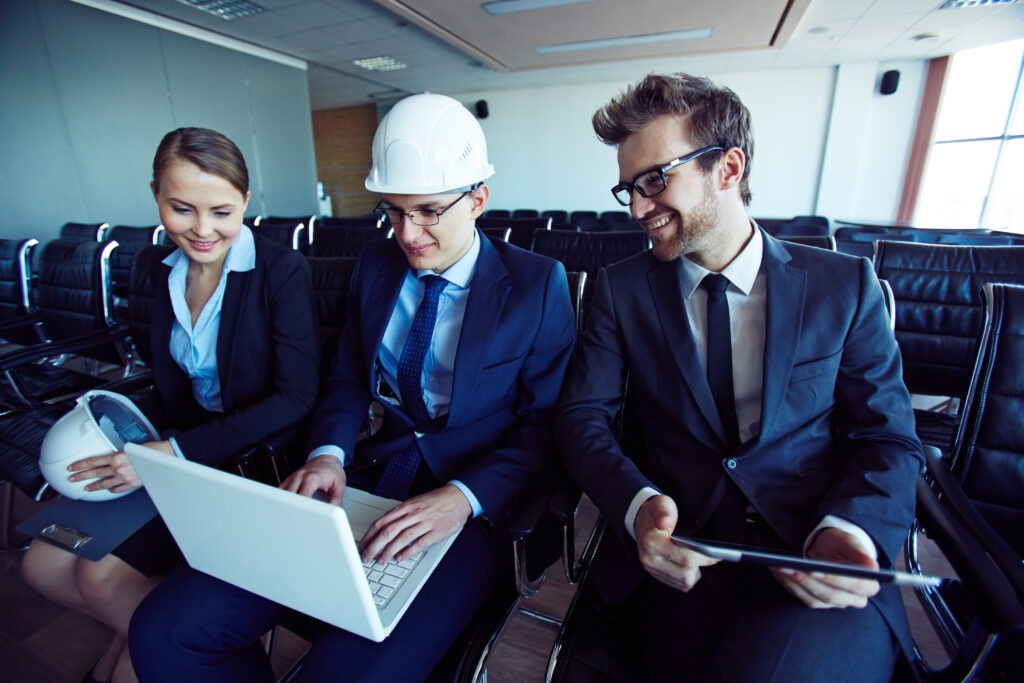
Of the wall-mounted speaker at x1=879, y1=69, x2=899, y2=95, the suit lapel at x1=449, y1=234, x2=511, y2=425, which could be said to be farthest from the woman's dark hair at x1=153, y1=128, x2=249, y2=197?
the wall-mounted speaker at x1=879, y1=69, x2=899, y2=95

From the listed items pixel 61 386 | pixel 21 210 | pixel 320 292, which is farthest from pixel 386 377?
pixel 21 210

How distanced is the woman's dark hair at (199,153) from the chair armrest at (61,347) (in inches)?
44.9

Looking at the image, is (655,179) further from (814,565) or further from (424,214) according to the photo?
(814,565)

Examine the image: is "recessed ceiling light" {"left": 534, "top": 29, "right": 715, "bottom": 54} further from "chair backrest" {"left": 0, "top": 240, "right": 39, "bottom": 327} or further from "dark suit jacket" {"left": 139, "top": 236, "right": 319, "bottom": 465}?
"dark suit jacket" {"left": 139, "top": 236, "right": 319, "bottom": 465}

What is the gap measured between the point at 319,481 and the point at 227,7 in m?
6.88

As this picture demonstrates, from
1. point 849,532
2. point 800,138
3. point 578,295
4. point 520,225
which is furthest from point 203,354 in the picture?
point 800,138

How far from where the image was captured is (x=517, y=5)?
547cm

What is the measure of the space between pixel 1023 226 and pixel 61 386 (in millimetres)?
9896

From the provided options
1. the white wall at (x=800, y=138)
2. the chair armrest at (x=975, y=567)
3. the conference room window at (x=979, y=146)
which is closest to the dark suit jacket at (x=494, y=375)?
the chair armrest at (x=975, y=567)

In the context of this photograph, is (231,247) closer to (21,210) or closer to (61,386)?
Answer: (61,386)

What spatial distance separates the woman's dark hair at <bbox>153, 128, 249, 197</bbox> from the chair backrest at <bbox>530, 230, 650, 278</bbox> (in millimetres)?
1788

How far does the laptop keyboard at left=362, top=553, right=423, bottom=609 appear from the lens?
81 cm

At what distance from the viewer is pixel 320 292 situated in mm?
1690

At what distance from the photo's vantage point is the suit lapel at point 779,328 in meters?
0.97
